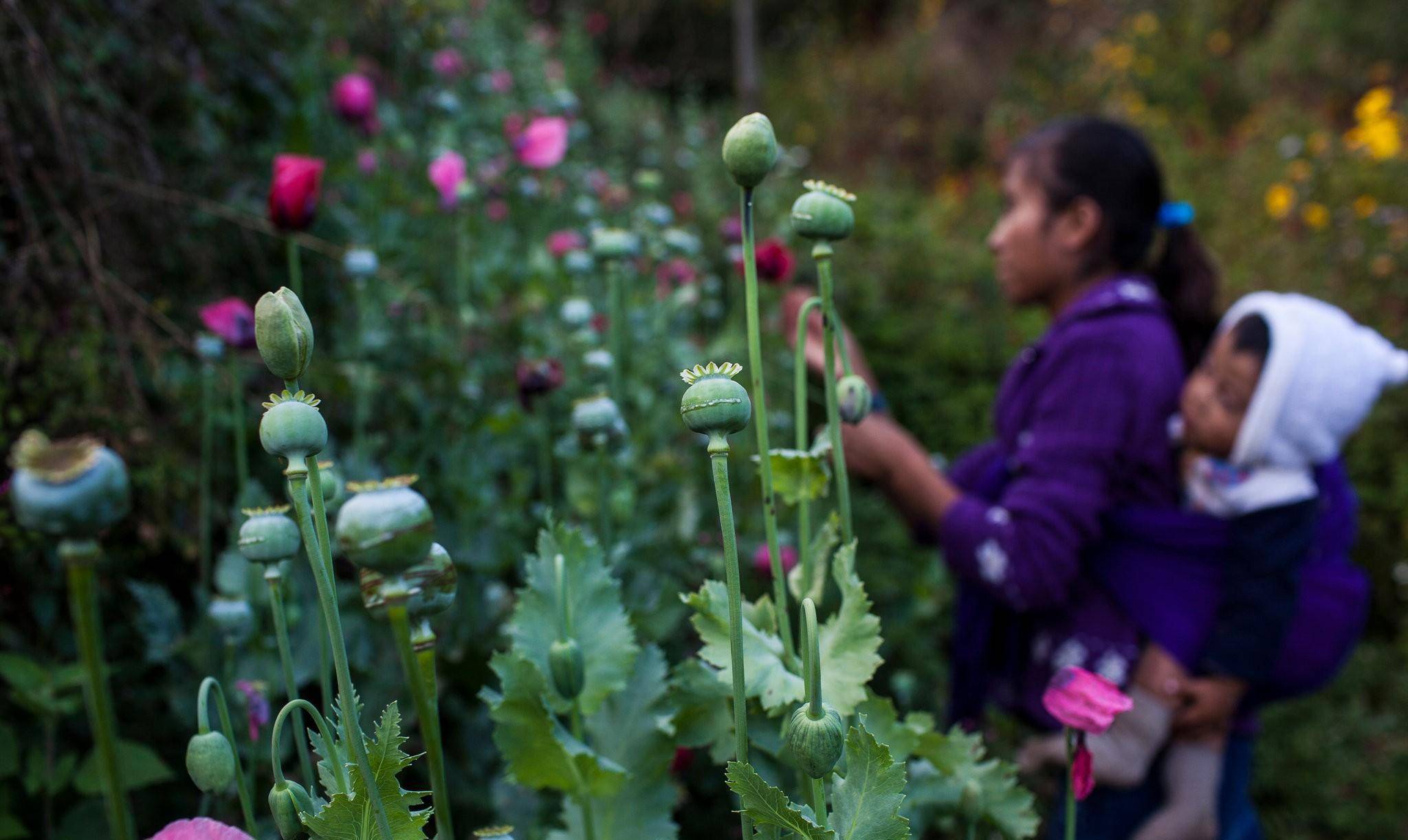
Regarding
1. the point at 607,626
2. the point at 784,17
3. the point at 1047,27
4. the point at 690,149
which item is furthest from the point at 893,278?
the point at 784,17

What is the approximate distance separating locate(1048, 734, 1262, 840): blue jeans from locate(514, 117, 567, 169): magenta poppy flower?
1361mm

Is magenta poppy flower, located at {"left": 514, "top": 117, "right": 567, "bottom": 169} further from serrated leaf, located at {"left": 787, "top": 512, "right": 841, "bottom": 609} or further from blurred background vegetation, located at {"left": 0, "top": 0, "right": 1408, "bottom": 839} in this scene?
serrated leaf, located at {"left": 787, "top": 512, "right": 841, "bottom": 609}

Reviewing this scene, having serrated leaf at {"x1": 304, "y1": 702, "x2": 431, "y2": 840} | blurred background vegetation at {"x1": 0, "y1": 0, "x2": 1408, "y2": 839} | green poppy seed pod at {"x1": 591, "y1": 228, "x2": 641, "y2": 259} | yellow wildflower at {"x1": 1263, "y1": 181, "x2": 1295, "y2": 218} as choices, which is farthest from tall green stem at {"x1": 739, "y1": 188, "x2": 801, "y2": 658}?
yellow wildflower at {"x1": 1263, "y1": 181, "x2": 1295, "y2": 218}

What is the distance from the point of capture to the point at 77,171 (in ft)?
3.96

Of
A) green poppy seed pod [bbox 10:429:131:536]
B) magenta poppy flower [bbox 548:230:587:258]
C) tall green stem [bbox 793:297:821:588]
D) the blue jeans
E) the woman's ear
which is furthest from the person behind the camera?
magenta poppy flower [bbox 548:230:587:258]

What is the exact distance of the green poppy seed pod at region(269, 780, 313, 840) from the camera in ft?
1.69

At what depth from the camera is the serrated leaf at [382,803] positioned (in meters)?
0.49

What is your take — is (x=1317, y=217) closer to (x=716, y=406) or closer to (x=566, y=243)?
(x=566, y=243)

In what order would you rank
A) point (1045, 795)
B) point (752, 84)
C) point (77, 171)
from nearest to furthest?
point (77, 171), point (1045, 795), point (752, 84)

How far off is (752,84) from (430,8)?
3616mm

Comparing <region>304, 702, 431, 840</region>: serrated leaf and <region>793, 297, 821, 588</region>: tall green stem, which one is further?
<region>793, 297, 821, 588</region>: tall green stem

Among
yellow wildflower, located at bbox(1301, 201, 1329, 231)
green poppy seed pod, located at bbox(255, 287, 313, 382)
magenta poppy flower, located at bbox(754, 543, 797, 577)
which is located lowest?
magenta poppy flower, located at bbox(754, 543, 797, 577)

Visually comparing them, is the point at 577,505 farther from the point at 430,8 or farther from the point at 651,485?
the point at 430,8

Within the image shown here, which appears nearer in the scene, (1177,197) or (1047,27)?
(1177,197)
